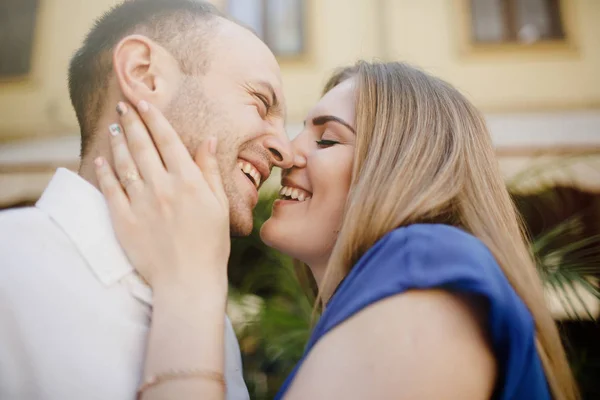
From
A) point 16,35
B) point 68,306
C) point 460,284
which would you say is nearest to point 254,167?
point 68,306

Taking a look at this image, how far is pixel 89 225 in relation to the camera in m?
0.81

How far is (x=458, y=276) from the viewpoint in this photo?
0.57 meters

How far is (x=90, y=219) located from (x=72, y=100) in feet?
1.40

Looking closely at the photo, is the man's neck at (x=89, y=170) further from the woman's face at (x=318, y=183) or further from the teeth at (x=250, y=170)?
the woman's face at (x=318, y=183)

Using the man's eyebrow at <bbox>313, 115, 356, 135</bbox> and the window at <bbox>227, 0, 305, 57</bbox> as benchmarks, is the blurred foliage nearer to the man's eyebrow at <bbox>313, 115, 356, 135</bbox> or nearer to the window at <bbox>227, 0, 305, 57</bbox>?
the man's eyebrow at <bbox>313, 115, 356, 135</bbox>

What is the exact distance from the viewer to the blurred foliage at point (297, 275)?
5.26 ft

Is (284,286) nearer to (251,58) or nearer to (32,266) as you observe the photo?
(251,58)

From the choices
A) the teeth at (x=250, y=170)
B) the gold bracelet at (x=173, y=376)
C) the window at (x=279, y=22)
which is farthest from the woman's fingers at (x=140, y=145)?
the window at (x=279, y=22)

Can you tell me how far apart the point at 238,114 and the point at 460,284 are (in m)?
0.62

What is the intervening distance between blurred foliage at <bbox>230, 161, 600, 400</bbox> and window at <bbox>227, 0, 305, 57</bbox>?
125 cm

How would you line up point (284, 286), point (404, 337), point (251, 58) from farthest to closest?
point (284, 286), point (251, 58), point (404, 337)

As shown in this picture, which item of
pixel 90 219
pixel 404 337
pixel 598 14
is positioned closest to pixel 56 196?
pixel 90 219

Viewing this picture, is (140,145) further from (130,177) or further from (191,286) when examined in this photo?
(191,286)

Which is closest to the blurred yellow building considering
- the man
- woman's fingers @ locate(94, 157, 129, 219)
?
the man
